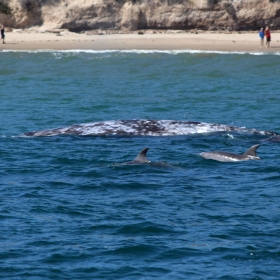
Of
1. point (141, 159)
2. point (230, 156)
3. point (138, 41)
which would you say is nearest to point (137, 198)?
point (141, 159)

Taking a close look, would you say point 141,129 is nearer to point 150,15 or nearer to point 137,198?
point 137,198

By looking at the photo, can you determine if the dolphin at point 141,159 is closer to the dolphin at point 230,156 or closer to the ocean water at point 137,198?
the ocean water at point 137,198

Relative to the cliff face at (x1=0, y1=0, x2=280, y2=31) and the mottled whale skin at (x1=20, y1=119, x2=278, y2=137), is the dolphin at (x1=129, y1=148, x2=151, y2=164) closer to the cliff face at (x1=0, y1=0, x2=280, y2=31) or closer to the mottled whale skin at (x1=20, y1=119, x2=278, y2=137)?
the mottled whale skin at (x1=20, y1=119, x2=278, y2=137)

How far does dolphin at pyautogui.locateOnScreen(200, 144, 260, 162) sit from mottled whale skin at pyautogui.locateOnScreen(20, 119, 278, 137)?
3004 mm

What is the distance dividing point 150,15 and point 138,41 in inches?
157

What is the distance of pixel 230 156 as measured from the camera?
16375 millimetres

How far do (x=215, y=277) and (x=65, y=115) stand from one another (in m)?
15.2

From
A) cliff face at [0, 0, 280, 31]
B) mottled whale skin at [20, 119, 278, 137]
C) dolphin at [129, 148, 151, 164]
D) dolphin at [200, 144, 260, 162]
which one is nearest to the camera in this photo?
dolphin at [129, 148, 151, 164]

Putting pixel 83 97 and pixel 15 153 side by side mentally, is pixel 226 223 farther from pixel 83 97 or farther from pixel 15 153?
pixel 83 97

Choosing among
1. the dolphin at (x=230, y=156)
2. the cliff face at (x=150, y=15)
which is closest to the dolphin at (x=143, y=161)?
the dolphin at (x=230, y=156)

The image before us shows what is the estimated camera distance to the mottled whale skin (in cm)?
1952

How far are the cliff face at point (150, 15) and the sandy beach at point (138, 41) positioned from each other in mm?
912

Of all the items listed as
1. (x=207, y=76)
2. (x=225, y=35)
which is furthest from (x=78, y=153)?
(x=225, y=35)

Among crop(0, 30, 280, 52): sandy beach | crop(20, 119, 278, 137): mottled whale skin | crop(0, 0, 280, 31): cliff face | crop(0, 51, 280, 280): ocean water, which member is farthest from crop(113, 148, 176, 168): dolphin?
crop(0, 0, 280, 31): cliff face
